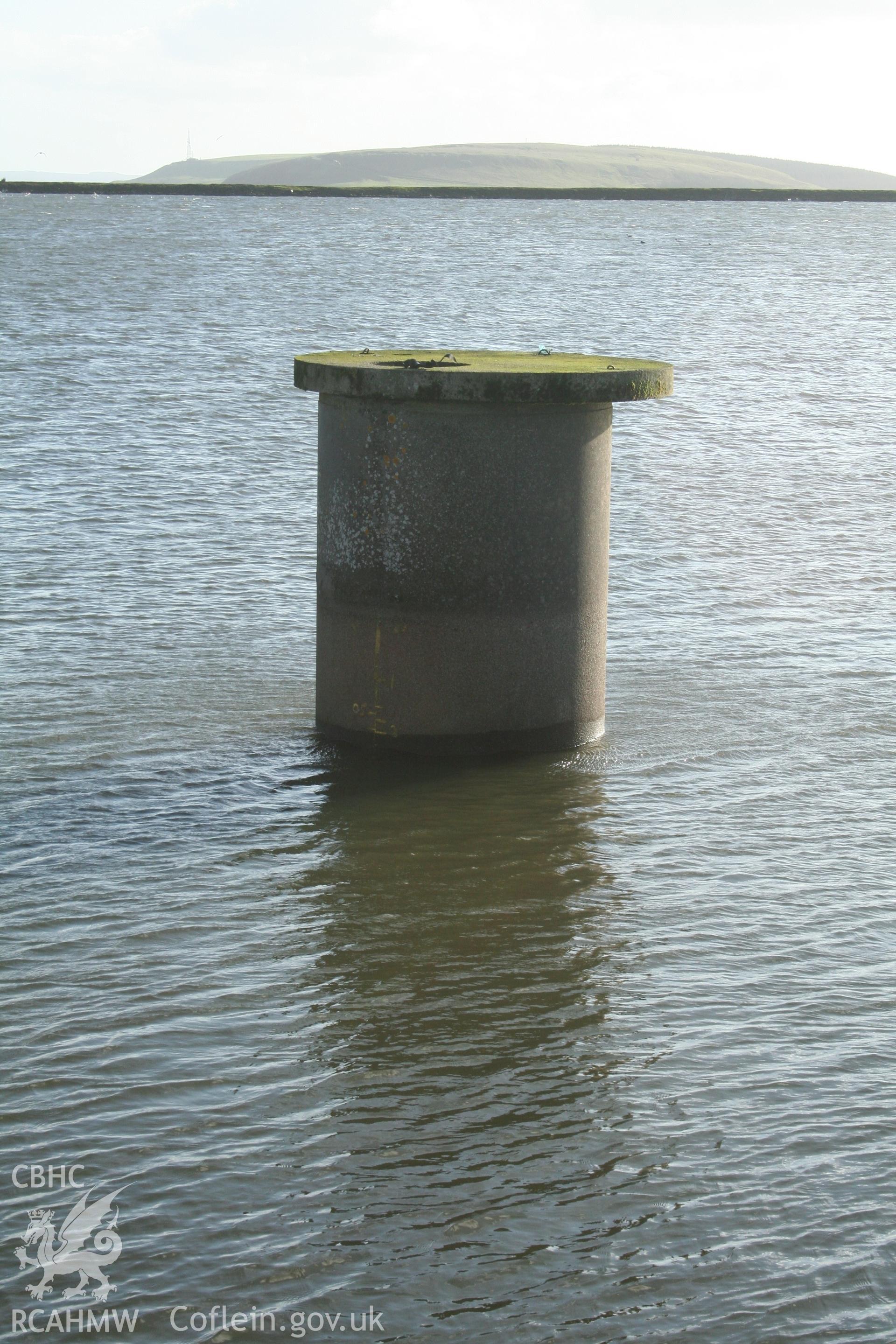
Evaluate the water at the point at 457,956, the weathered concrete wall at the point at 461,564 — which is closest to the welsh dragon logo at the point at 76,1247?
the water at the point at 457,956

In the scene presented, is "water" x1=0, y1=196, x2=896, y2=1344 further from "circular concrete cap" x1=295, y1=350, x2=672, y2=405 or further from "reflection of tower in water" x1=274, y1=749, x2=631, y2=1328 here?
"circular concrete cap" x1=295, y1=350, x2=672, y2=405

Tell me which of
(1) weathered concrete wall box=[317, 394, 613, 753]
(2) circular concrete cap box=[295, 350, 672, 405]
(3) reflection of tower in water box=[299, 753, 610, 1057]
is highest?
(2) circular concrete cap box=[295, 350, 672, 405]

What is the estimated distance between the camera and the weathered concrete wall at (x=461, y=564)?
7.81 m

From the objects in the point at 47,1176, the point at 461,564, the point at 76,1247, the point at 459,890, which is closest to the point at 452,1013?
the point at 459,890

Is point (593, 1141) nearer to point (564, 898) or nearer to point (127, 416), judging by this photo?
point (564, 898)

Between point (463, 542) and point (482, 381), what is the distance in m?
0.79

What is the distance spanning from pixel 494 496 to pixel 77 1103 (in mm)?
3986

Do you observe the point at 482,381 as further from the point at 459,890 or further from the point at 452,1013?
the point at 452,1013

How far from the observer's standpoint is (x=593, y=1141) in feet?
15.2

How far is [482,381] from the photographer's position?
7.62m

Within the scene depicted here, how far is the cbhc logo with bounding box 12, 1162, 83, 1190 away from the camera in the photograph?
171 inches

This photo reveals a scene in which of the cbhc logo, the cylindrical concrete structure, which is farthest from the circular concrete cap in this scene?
the cbhc logo

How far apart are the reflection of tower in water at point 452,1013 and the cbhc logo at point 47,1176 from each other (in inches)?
24.3

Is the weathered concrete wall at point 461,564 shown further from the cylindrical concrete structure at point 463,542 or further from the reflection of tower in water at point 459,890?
the reflection of tower in water at point 459,890
